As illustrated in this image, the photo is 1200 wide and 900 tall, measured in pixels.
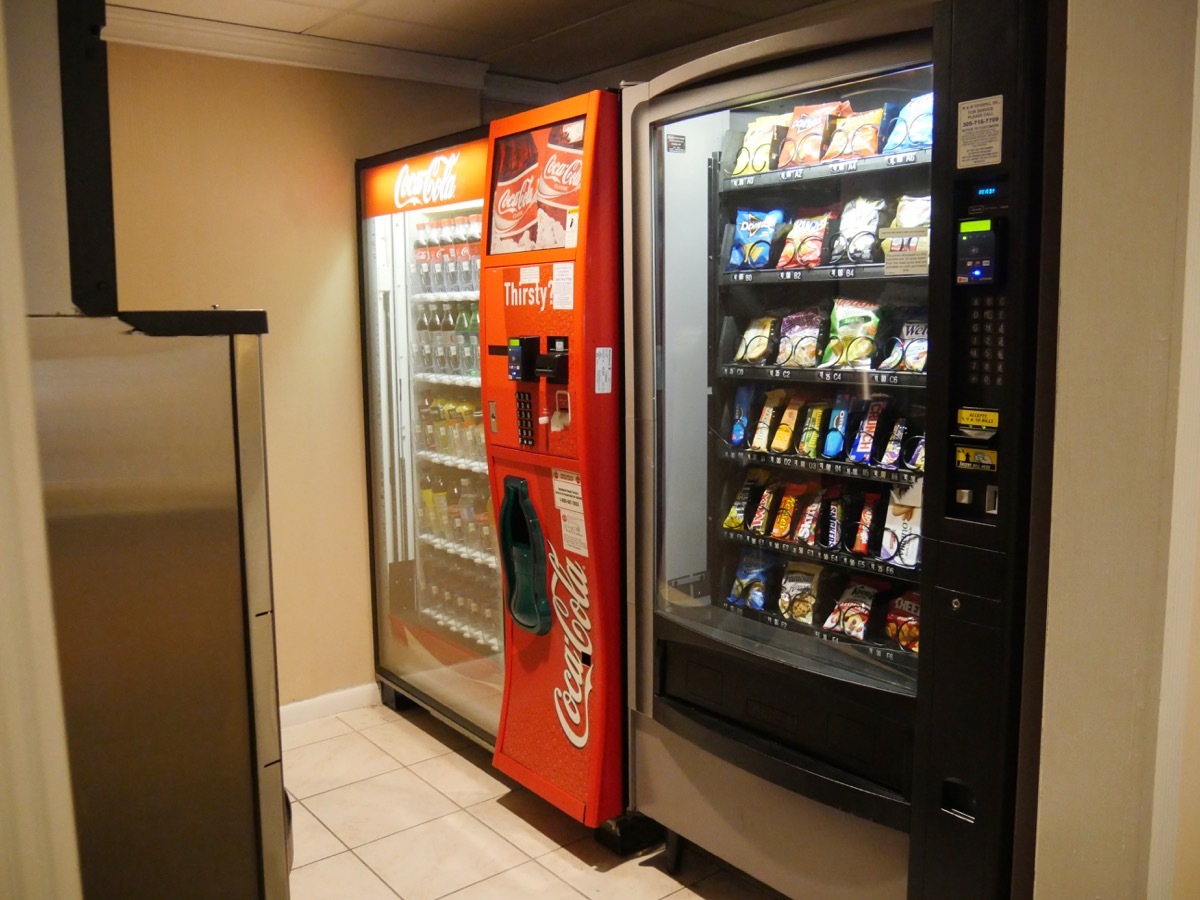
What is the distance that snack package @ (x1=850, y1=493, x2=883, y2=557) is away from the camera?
7.52 feet

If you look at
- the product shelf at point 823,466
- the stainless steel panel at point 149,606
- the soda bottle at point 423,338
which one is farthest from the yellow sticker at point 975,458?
the soda bottle at point 423,338

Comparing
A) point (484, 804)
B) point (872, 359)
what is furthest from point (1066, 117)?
point (484, 804)

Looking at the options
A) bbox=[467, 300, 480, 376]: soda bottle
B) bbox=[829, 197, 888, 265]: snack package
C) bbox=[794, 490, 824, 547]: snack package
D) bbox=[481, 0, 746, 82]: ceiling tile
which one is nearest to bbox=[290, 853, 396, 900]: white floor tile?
bbox=[794, 490, 824, 547]: snack package

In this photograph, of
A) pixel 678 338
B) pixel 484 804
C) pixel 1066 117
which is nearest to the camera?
pixel 1066 117

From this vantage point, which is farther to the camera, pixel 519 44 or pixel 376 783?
pixel 519 44

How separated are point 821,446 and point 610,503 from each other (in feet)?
2.05

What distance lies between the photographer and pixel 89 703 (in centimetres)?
125

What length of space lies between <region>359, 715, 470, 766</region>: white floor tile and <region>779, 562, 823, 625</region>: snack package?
167 centimetres

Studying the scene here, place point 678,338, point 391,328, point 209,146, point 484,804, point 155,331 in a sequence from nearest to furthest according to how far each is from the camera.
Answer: point 155,331
point 678,338
point 484,804
point 209,146
point 391,328

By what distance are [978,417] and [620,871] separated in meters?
1.75

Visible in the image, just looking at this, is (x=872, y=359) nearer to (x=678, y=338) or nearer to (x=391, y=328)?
(x=678, y=338)

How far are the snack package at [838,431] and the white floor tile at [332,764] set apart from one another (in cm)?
207

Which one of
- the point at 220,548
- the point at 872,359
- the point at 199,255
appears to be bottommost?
the point at 220,548

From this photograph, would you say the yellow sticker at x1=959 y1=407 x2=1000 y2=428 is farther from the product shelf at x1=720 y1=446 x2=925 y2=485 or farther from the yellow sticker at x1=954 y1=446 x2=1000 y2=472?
the product shelf at x1=720 y1=446 x2=925 y2=485
